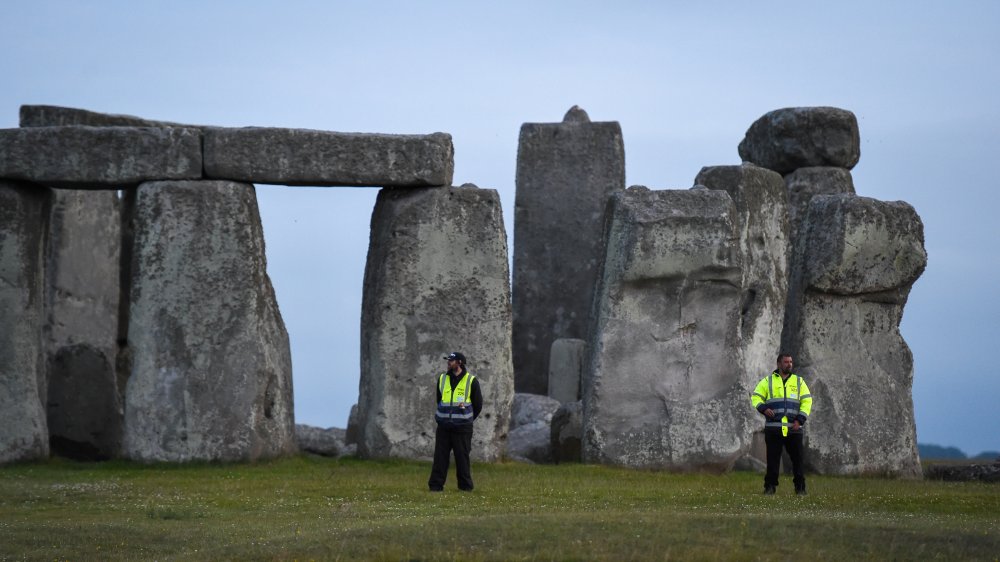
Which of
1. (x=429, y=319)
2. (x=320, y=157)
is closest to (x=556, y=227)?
(x=429, y=319)

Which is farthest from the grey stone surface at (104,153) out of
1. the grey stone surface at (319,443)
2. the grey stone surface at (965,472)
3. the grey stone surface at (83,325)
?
the grey stone surface at (965,472)

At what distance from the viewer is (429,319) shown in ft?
83.7

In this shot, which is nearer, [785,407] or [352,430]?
[785,407]

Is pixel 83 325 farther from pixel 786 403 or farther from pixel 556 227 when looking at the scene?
pixel 786 403

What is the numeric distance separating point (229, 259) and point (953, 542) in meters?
11.6

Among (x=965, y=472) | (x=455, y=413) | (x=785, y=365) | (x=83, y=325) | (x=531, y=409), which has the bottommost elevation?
(x=965, y=472)

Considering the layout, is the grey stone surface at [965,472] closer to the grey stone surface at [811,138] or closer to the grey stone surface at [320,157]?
the grey stone surface at [811,138]

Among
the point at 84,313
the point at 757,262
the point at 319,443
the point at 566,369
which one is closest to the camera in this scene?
the point at 757,262

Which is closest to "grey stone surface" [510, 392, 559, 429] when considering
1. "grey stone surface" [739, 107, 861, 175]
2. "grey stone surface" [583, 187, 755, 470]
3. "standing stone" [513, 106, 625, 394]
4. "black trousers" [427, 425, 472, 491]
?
"standing stone" [513, 106, 625, 394]

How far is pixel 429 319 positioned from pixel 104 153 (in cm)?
468

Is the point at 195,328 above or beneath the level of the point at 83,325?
beneath

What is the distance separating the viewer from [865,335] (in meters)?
26.2

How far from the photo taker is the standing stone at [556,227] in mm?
34469

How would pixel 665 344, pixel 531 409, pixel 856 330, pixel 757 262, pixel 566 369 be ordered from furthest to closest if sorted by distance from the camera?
pixel 566 369 → pixel 531 409 → pixel 757 262 → pixel 856 330 → pixel 665 344
